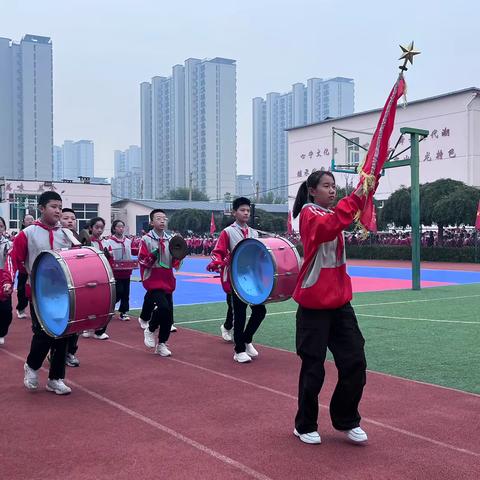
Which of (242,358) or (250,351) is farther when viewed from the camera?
(250,351)

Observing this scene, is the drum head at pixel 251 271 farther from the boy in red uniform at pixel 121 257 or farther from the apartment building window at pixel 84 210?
the apartment building window at pixel 84 210

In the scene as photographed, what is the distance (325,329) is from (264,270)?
2765 mm

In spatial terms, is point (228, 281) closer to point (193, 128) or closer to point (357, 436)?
point (357, 436)

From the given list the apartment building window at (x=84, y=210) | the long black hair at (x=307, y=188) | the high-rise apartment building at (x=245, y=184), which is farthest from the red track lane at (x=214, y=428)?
the high-rise apartment building at (x=245, y=184)

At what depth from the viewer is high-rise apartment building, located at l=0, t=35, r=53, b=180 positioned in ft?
254

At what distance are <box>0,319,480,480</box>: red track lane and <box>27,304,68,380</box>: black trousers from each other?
0.25 m

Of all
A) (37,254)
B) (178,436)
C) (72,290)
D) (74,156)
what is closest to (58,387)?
(72,290)

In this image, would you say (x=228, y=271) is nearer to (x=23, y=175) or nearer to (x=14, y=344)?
(x=14, y=344)

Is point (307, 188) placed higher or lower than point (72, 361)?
higher

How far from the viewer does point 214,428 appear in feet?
14.4

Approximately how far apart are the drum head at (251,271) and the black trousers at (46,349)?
206 centimetres

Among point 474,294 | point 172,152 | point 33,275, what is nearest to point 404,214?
point 474,294

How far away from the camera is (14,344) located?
797cm

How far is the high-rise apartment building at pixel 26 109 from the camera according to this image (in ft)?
254
